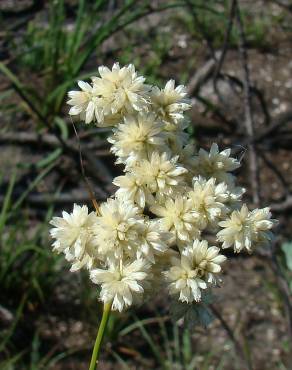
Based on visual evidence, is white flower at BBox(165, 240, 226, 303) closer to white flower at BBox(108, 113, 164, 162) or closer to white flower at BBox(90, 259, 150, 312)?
white flower at BBox(90, 259, 150, 312)

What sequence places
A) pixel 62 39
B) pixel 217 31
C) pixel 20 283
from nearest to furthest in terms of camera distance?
pixel 20 283 < pixel 62 39 < pixel 217 31

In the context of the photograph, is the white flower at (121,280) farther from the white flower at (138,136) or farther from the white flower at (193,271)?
the white flower at (138,136)

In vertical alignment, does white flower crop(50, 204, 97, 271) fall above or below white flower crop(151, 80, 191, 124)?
below

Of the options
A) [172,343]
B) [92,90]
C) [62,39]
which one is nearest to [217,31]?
[62,39]

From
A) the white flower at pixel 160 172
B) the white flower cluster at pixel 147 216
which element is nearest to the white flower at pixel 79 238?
the white flower cluster at pixel 147 216

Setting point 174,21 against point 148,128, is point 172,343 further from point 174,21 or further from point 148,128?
point 174,21

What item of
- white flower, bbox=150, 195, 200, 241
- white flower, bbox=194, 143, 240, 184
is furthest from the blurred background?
white flower, bbox=150, 195, 200, 241
